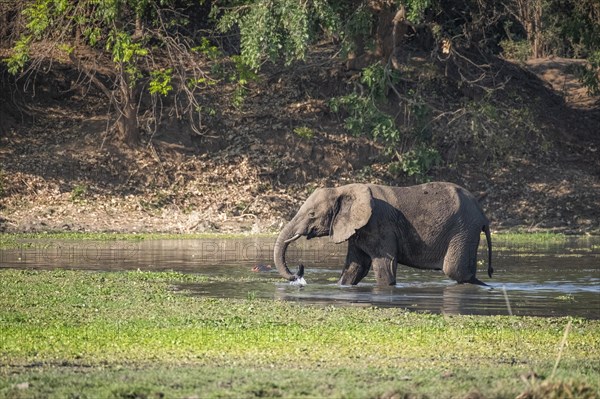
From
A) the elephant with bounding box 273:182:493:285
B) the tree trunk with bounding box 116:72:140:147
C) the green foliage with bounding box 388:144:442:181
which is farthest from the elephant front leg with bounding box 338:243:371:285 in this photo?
the tree trunk with bounding box 116:72:140:147

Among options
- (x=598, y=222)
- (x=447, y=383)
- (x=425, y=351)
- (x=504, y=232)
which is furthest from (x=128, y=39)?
(x=447, y=383)

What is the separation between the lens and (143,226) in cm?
3128

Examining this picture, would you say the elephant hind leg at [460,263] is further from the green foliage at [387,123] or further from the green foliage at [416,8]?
the green foliage at [387,123]

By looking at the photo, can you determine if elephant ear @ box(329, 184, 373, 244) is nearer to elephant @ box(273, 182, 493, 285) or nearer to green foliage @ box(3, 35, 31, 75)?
elephant @ box(273, 182, 493, 285)

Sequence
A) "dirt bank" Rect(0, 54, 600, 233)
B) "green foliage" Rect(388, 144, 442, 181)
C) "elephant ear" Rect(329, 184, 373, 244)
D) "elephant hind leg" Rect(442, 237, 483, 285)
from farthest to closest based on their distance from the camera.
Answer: "green foliage" Rect(388, 144, 442, 181)
"dirt bank" Rect(0, 54, 600, 233)
"elephant hind leg" Rect(442, 237, 483, 285)
"elephant ear" Rect(329, 184, 373, 244)

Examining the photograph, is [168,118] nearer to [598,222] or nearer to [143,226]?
[143,226]

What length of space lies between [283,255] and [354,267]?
124cm

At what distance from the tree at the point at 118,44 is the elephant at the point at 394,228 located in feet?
42.7

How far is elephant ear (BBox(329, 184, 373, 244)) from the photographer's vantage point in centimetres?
2028

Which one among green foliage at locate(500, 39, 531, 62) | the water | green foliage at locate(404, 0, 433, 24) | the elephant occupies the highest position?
green foliage at locate(500, 39, 531, 62)

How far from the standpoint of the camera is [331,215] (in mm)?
20734

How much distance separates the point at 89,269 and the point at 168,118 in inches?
628

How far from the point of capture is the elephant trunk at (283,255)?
20.1m

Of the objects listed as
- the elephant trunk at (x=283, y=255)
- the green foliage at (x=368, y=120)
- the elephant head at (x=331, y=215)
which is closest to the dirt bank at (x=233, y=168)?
the green foliage at (x=368, y=120)
